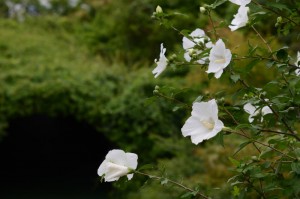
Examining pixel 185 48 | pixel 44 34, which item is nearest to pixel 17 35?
pixel 44 34

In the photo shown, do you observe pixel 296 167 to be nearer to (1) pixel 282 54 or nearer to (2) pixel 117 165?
(1) pixel 282 54

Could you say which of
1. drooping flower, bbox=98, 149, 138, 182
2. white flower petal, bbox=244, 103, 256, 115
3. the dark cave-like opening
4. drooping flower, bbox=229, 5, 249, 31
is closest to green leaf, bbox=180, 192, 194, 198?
drooping flower, bbox=98, 149, 138, 182

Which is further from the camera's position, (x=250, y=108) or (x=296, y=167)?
(x=250, y=108)

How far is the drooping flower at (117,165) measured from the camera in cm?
106

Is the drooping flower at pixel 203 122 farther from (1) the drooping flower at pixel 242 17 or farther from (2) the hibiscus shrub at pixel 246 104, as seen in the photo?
(1) the drooping flower at pixel 242 17

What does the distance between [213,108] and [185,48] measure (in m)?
0.27

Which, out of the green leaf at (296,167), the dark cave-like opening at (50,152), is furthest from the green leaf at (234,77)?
the dark cave-like opening at (50,152)

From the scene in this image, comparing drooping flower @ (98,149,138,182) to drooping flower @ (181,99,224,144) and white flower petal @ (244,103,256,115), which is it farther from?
white flower petal @ (244,103,256,115)

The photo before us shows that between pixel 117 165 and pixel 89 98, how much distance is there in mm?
3879

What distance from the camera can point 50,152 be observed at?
309 inches

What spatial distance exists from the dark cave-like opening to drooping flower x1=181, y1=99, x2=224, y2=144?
5.52 meters

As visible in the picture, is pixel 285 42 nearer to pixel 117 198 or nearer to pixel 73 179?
pixel 117 198

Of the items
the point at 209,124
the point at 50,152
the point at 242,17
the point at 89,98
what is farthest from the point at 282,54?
the point at 50,152

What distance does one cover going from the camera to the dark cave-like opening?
6793 millimetres
